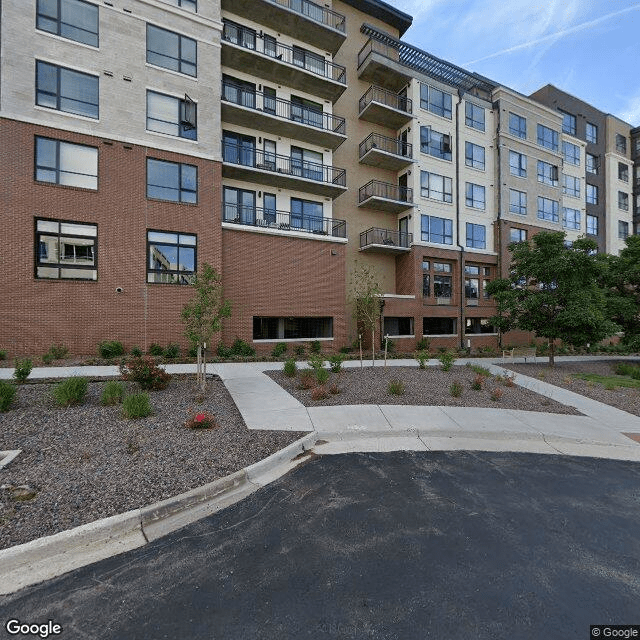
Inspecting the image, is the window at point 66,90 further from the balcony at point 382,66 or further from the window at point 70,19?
the balcony at point 382,66

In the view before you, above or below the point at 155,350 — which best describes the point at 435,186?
above

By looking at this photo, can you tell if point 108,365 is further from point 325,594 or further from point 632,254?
point 632,254

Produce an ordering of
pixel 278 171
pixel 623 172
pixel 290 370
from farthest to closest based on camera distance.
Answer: pixel 623 172
pixel 278 171
pixel 290 370

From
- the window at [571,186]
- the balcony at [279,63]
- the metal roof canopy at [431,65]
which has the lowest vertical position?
the window at [571,186]

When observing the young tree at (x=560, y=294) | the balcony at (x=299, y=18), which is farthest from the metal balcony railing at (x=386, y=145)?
the young tree at (x=560, y=294)

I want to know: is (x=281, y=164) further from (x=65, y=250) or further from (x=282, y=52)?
(x=65, y=250)

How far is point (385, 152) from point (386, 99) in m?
5.50

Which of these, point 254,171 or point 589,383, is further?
point 254,171

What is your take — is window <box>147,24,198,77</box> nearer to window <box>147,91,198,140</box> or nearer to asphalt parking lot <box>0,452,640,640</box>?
window <box>147,91,198,140</box>

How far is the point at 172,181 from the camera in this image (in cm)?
1680

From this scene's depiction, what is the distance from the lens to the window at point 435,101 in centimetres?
2528

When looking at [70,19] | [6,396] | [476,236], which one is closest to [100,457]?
[6,396]

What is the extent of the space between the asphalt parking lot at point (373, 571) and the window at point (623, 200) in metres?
48.6

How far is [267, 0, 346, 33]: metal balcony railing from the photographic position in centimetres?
2094
